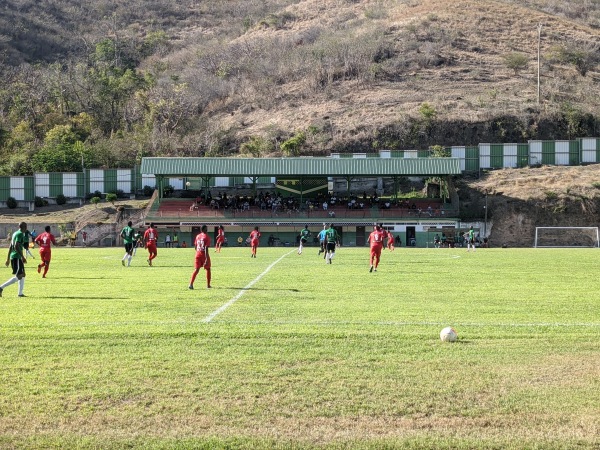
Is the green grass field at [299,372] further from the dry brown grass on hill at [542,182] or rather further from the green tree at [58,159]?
the green tree at [58,159]

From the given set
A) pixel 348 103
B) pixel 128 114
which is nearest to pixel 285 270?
pixel 348 103

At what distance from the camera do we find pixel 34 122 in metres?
110

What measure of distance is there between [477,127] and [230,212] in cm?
3850

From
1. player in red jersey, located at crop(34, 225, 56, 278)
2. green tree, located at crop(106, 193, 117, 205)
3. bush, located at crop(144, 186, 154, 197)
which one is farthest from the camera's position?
bush, located at crop(144, 186, 154, 197)

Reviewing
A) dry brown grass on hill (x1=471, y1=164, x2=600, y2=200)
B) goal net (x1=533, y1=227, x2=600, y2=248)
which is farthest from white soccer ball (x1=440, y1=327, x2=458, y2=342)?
dry brown grass on hill (x1=471, y1=164, x2=600, y2=200)

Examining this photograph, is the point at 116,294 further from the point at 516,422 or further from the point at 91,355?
the point at 516,422

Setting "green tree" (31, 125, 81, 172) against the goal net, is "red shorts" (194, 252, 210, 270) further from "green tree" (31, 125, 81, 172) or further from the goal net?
"green tree" (31, 125, 81, 172)

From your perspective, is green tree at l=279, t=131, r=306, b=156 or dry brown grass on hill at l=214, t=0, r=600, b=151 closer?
green tree at l=279, t=131, r=306, b=156

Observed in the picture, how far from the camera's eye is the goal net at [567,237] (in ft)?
223

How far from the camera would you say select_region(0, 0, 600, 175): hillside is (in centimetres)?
9581

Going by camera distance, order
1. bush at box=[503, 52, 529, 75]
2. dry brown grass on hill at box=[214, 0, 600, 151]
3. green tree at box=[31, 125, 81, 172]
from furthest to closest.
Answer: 1. bush at box=[503, 52, 529, 75]
2. dry brown grass on hill at box=[214, 0, 600, 151]
3. green tree at box=[31, 125, 81, 172]

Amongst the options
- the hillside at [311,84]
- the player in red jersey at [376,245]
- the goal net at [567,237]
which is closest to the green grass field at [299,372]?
the player in red jersey at [376,245]

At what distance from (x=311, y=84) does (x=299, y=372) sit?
352 feet

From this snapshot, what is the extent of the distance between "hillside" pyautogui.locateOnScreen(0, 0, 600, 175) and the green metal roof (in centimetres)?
1644
